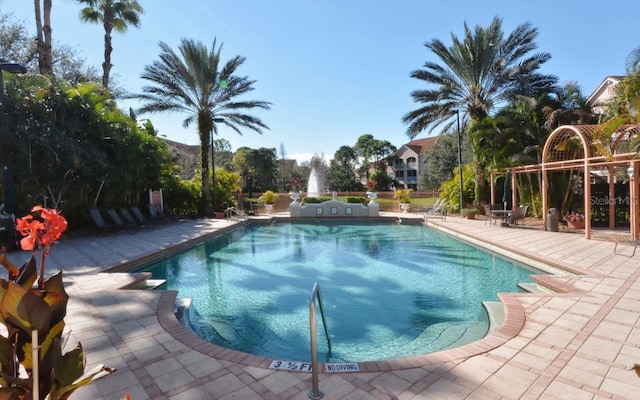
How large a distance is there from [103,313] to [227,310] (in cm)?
201

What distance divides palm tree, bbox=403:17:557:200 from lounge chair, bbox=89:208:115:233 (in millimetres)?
15406

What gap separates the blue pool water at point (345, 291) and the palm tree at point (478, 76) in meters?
8.15

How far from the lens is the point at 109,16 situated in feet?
64.3

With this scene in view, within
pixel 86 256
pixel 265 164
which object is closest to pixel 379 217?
pixel 86 256

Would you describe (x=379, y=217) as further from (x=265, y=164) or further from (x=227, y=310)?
(x=265, y=164)

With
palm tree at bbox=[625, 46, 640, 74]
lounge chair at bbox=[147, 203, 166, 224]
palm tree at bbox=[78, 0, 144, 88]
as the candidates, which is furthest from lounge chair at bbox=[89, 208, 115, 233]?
palm tree at bbox=[625, 46, 640, 74]

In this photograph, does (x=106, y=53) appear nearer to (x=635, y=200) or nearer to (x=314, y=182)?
(x=635, y=200)

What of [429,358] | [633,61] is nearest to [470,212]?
[633,61]

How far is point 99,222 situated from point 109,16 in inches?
526

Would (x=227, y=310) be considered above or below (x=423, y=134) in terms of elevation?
below

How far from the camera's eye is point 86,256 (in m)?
9.43

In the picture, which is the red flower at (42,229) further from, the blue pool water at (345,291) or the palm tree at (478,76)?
the palm tree at (478,76)

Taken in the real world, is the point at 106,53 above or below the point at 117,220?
above

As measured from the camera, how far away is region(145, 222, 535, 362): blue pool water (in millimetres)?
5039
